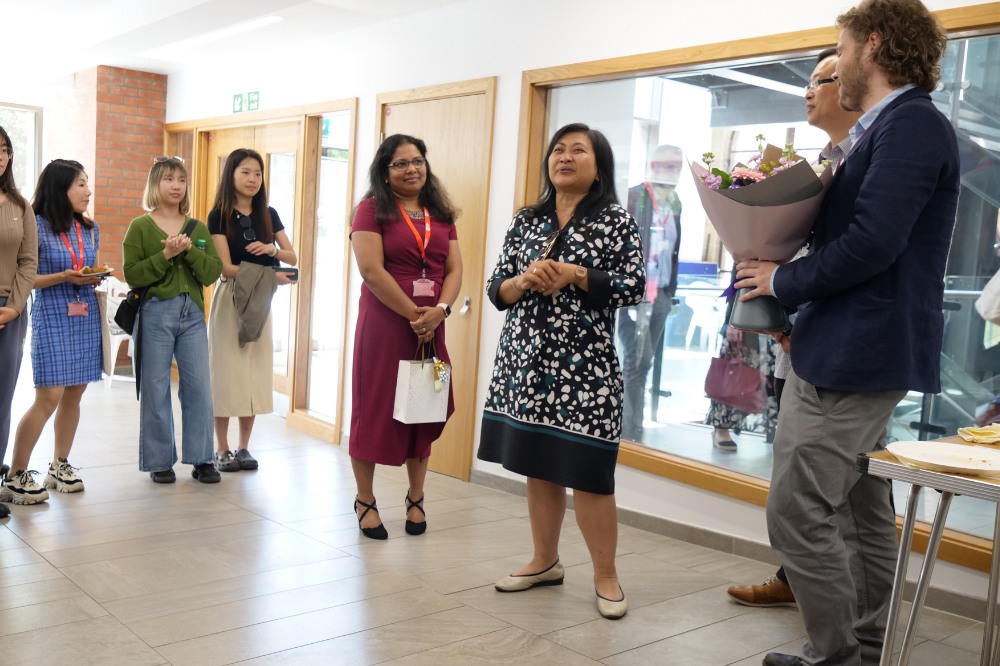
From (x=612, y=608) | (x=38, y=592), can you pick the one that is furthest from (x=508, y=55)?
(x=38, y=592)

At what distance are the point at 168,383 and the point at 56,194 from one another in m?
0.98

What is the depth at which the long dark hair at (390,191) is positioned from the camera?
359 centimetres

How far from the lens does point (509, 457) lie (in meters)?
3.05

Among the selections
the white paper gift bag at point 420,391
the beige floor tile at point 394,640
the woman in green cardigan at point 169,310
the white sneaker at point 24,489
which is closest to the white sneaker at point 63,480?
the white sneaker at point 24,489

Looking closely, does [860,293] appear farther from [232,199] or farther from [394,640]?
[232,199]

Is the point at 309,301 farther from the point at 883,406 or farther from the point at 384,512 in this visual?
the point at 883,406

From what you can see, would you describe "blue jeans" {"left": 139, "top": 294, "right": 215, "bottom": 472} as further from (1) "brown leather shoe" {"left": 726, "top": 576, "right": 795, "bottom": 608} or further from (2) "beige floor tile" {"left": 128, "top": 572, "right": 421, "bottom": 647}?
(1) "brown leather shoe" {"left": 726, "top": 576, "right": 795, "bottom": 608}

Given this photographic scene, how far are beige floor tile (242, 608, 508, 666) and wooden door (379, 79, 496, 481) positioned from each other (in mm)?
2074

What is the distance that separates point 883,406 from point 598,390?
944 millimetres

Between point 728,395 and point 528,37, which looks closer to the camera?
point 728,395

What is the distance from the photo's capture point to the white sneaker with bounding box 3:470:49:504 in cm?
396

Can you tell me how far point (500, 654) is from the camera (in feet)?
8.80

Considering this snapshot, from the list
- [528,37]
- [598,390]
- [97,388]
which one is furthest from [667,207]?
[97,388]

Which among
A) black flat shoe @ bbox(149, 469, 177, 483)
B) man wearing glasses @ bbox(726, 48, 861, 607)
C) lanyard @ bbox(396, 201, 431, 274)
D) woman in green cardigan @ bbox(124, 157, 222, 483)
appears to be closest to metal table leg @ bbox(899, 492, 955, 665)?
man wearing glasses @ bbox(726, 48, 861, 607)
